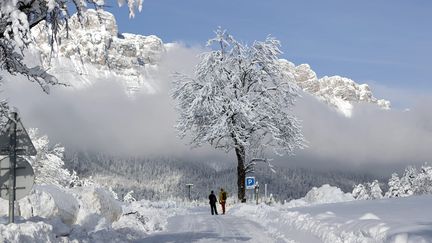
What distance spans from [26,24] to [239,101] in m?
28.1

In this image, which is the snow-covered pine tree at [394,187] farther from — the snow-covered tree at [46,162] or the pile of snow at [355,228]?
the pile of snow at [355,228]

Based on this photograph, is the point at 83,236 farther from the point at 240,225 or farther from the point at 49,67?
the point at 240,225

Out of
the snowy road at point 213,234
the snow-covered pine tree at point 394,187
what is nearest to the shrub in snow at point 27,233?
the snowy road at point 213,234

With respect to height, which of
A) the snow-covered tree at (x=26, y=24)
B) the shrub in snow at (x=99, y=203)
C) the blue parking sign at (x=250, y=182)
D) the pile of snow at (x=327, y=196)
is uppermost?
the snow-covered tree at (x=26, y=24)

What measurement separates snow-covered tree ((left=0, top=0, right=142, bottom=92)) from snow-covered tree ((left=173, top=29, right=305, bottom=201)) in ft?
82.2

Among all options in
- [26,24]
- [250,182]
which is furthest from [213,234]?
[250,182]

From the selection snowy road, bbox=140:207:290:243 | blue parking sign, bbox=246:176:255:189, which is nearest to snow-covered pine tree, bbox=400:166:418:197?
blue parking sign, bbox=246:176:255:189

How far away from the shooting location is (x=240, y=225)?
20188 mm

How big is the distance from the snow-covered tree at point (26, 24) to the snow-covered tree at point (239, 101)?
25054 mm

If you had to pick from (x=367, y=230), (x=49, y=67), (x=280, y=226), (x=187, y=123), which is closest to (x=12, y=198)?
(x=49, y=67)

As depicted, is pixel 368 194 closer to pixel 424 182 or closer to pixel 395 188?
pixel 395 188

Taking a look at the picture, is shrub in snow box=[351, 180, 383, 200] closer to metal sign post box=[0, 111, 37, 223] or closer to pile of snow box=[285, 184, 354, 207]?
pile of snow box=[285, 184, 354, 207]

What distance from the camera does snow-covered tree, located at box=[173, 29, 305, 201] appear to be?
36156mm

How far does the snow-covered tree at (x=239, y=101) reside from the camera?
1423 inches
